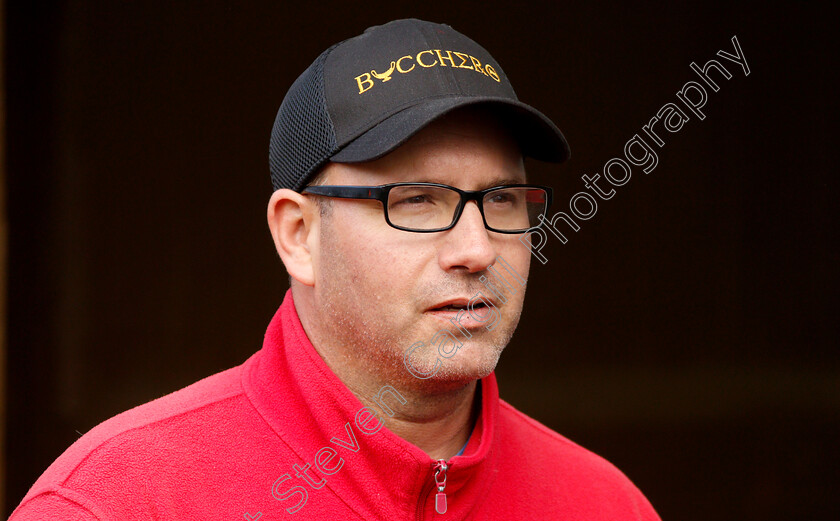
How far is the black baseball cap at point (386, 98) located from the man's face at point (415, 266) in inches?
1.7

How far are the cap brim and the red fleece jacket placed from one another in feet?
1.06

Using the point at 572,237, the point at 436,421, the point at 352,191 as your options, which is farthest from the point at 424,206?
the point at 572,237

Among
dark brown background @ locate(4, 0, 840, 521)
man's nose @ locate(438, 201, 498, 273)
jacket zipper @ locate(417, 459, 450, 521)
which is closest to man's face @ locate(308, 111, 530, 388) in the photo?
man's nose @ locate(438, 201, 498, 273)

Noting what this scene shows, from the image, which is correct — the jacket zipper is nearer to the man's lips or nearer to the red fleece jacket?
the red fleece jacket

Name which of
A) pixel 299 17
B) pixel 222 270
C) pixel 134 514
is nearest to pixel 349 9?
pixel 299 17

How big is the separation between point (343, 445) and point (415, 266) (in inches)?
12.2

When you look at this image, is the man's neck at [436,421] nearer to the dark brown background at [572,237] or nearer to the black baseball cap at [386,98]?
the black baseball cap at [386,98]

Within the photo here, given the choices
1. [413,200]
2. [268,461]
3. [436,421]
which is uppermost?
[413,200]

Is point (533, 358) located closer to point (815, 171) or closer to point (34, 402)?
point (815, 171)

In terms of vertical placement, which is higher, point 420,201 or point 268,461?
point 420,201

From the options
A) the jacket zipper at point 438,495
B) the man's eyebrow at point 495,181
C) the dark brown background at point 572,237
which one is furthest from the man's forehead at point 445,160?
the dark brown background at point 572,237

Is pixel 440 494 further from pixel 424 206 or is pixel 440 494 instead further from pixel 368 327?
pixel 424 206

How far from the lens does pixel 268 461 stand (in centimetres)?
138

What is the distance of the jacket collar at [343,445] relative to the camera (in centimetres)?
137
